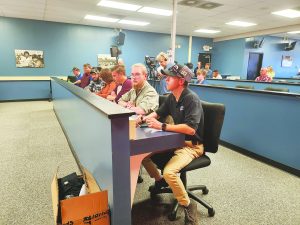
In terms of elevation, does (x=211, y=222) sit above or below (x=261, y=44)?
below

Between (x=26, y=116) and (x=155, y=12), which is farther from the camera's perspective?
(x=155, y=12)

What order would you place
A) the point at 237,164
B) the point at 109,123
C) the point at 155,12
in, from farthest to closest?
the point at 155,12 < the point at 237,164 < the point at 109,123

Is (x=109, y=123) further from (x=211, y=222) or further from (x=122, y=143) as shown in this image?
(x=211, y=222)

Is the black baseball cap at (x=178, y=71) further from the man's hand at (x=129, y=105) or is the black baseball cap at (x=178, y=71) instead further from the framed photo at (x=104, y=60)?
the framed photo at (x=104, y=60)

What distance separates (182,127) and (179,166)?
0.98 feet

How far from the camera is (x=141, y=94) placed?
7.47ft

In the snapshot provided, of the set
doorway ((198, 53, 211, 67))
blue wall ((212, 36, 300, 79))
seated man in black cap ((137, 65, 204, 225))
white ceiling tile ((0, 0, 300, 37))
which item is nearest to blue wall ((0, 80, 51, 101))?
white ceiling tile ((0, 0, 300, 37))

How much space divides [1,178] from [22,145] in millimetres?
1095

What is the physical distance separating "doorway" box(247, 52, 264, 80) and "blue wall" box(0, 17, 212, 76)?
4705 millimetres

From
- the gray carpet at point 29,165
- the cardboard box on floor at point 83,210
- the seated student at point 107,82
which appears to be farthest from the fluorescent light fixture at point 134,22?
the cardboard box on floor at point 83,210

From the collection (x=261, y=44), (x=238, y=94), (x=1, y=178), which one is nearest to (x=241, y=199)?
(x=238, y=94)

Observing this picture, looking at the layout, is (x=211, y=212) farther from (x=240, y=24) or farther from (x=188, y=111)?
(x=240, y=24)

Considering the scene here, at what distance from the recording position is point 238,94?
131 inches

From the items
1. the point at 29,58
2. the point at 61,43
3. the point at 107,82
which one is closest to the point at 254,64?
the point at 61,43
